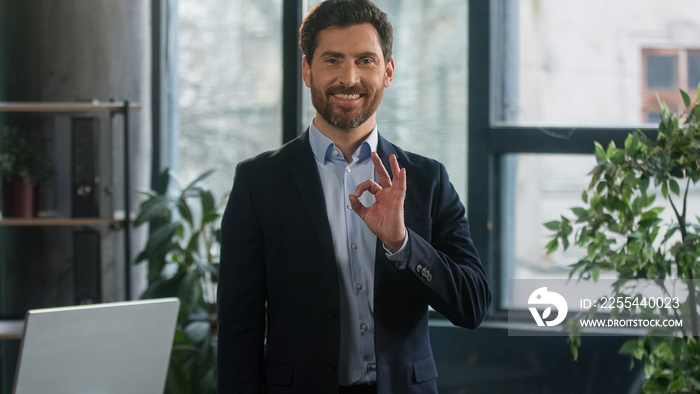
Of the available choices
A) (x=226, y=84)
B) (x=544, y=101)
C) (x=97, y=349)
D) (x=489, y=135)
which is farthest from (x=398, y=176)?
(x=226, y=84)

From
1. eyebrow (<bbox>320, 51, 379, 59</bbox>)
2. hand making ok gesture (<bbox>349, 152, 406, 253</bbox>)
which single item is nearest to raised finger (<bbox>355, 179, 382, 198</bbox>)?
hand making ok gesture (<bbox>349, 152, 406, 253</bbox>)

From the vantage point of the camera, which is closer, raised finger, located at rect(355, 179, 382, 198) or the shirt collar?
raised finger, located at rect(355, 179, 382, 198)

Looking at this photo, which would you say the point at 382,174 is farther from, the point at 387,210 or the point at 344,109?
the point at 344,109

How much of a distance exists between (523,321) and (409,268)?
179 cm

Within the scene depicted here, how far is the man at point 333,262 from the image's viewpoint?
5.27ft

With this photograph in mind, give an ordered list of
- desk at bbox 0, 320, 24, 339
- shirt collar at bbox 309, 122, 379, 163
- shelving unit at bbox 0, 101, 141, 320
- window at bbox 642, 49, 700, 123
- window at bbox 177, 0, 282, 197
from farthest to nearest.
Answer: window at bbox 177, 0, 282, 197 < window at bbox 642, 49, 700, 123 < shelving unit at bbox 0, 101, 141, 320 < desk at bbox 0, 320, 24, 339 < shirt collar at bbox 309, 122, 379, 163

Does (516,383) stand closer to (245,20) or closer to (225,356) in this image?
(225,356)

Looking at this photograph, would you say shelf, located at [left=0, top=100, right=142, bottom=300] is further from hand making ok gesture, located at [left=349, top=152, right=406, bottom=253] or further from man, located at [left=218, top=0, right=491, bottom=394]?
hand making ok gesture, located at [left=349, top=152, right=406, bottom=253]

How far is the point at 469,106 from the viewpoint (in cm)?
312

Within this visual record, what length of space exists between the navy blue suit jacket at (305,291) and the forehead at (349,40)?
0.87 ft

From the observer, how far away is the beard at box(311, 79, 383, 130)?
1650mm

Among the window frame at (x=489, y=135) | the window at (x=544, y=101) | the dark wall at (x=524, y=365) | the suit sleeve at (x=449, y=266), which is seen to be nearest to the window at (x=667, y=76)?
the window at (x=544, y=101)

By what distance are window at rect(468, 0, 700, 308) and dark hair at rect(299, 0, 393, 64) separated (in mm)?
1491

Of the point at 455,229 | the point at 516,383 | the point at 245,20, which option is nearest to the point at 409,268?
the point at 455,229
